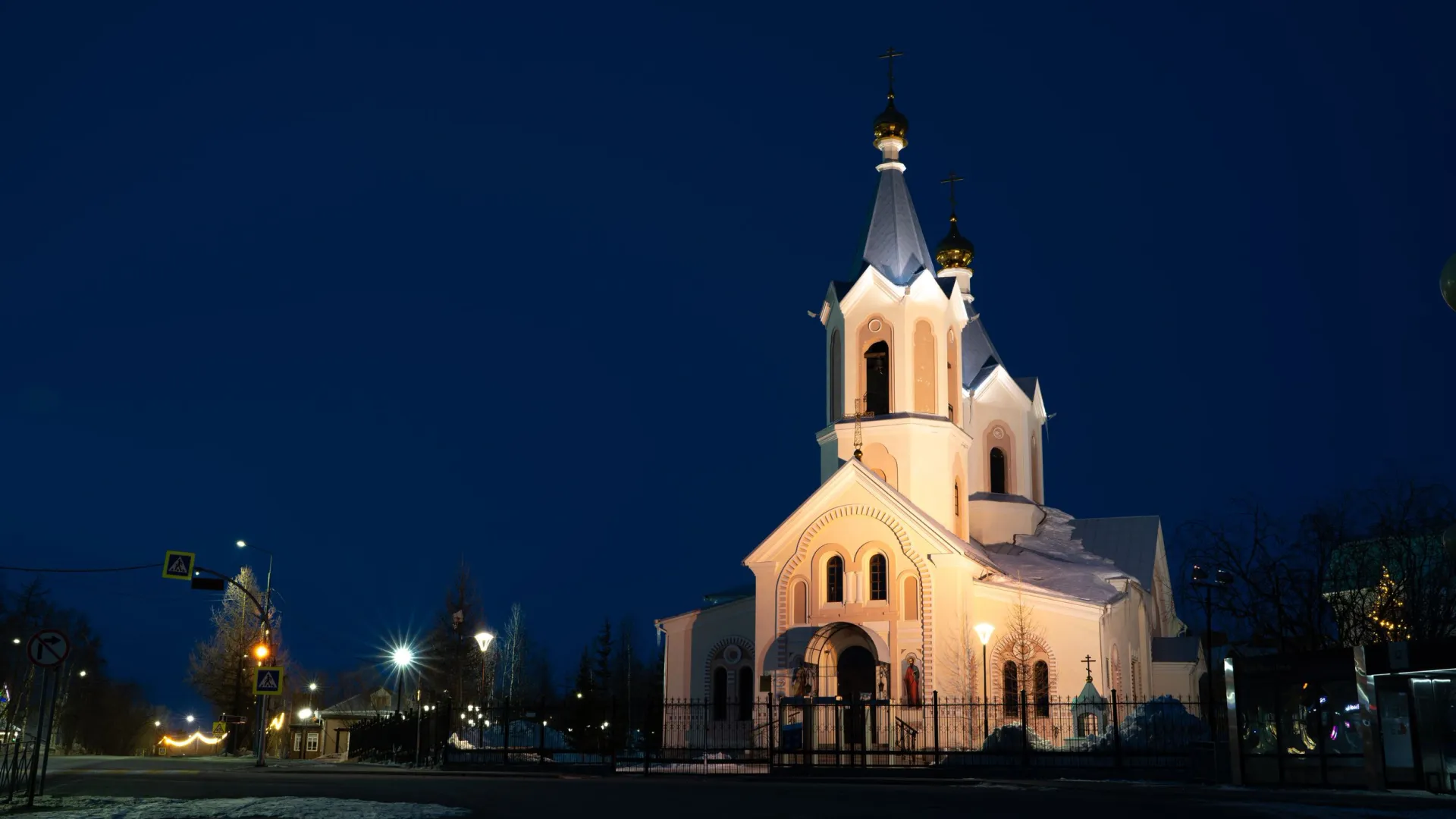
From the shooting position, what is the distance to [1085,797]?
66.4 ft

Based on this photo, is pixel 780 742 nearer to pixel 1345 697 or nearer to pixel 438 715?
pixel 438 715

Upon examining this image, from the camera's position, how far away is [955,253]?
53188 millimetres

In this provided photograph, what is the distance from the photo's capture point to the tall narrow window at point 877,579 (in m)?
39.3

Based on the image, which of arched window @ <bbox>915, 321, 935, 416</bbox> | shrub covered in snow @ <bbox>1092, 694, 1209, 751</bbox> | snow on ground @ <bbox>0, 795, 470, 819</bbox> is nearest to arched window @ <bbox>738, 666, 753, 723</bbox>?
arched window @ <bbox>915, 321, 935, 416</bbox>

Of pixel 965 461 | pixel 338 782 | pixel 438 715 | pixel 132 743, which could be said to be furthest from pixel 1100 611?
pixel 132 743

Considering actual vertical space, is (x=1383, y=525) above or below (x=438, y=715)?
above

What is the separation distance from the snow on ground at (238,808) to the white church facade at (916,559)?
18.4 metres

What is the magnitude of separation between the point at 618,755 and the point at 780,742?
7.19 m

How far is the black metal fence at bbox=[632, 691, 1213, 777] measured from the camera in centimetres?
2819

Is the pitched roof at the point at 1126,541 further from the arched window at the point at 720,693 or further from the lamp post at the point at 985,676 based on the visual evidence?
the arched window at the point at 720,693

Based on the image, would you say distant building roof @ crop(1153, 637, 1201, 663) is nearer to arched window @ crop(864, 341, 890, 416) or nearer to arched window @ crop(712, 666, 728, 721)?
arched window @ crop(864, 341, 890, 416)

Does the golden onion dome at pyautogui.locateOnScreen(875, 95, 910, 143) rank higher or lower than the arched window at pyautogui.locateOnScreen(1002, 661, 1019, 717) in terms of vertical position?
higher

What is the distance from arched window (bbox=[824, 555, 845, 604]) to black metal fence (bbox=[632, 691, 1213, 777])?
3203mm

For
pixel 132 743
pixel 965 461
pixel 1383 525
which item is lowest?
pixel 132 743
